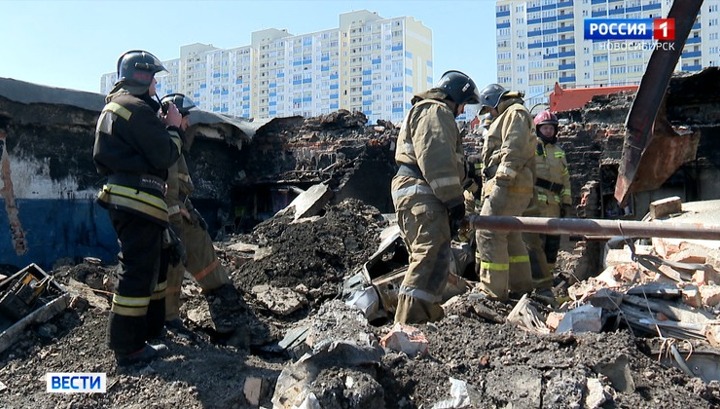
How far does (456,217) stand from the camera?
385 cm

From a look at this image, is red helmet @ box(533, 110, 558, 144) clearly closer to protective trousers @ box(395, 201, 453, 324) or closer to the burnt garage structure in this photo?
protective trousers @ box(395, 201, 453, 324)

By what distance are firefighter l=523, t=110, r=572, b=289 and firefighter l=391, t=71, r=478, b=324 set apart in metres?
1.83

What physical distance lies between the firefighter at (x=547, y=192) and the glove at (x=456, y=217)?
1793 millimetres

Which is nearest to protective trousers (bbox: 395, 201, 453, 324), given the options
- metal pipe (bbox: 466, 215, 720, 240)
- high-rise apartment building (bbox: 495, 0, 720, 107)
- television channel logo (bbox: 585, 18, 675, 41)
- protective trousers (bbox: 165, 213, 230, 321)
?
metal pipe (bbox: 466, 215, 720, 240)

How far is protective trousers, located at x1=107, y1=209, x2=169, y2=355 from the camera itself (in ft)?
11.0

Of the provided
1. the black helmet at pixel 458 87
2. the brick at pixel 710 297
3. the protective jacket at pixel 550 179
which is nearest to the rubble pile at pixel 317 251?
the protective jacket at pixel 550 179

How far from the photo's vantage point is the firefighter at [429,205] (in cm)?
379

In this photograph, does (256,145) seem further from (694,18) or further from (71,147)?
(694,18)

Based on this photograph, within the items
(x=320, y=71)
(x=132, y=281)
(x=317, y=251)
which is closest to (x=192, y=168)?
(x=317, y=251)

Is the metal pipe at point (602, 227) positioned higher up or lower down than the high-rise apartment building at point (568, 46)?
lower down

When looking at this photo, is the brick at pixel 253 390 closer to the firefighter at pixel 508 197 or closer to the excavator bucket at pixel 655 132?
the firefighter at pixel 508 197

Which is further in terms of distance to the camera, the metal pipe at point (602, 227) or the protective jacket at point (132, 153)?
the protective jacket at point (132, 153)

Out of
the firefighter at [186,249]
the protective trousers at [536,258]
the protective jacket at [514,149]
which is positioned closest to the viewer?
the firefighter at [186,249]

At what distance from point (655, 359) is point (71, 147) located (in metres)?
7.38
